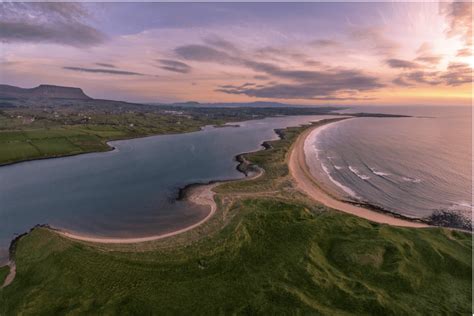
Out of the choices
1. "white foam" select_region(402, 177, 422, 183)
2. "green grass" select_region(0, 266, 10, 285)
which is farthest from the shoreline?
"white foam" select_region(402, 177, 422, 183)

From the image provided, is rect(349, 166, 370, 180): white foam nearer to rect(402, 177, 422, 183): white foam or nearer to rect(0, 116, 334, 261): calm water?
rect(402, 177, 422, 183): white foam

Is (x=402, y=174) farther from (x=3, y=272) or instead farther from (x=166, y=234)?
Result: (x=3, y=272)

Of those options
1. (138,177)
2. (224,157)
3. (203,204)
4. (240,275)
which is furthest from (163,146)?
(240,275)

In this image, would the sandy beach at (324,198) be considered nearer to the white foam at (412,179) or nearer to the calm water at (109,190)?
the calm water at (109,190)

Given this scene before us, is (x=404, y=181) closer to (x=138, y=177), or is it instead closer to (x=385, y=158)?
(x=385, y=158)

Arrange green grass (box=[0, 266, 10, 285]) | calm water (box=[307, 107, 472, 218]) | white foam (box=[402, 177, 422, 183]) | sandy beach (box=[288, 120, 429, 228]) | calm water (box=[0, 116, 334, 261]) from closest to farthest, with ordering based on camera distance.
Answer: green grass (box=[0, 266, 10, 285]), calm water (box=[0, 116, 334, 261]), sandy beach (box=[288, 120, 429, 228]), calm water (box=[307, 107, 472, 218]), white foam (box=[402, 177, 422, 183])
